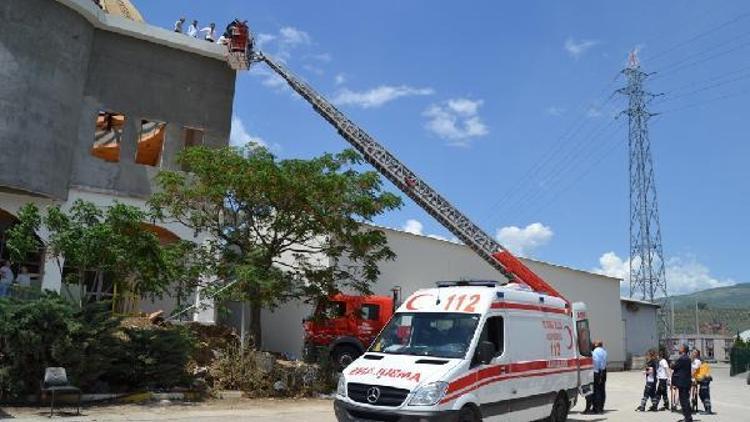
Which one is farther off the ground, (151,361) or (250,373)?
(151,361)

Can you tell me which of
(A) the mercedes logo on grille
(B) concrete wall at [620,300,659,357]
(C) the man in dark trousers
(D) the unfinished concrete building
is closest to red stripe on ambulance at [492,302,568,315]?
(A) the mercedes logo on grille

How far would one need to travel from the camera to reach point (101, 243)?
14055mm

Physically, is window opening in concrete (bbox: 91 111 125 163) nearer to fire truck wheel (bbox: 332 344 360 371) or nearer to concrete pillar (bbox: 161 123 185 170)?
concrete pillar (bbox: 161 123 185 170)

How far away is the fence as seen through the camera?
127ft

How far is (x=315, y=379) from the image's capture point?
58.7ft

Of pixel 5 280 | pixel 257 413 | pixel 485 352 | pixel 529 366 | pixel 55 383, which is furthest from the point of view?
pixel 5 280

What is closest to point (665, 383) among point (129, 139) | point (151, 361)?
point (151, 361)

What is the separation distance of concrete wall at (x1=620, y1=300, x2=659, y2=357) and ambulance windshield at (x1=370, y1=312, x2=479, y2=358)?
33.3 metres

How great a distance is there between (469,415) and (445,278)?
20244 mm

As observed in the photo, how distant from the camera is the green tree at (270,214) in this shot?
17594mm

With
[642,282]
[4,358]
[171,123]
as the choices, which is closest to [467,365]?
[4,358]

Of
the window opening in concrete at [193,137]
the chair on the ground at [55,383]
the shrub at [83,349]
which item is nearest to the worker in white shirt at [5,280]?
the shrub at [83,349]

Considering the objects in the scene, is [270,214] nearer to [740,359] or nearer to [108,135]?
[108,135]

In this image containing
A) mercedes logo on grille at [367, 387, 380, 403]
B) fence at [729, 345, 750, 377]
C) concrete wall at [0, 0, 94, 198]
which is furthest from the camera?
fence at [729, 345, 750, 377]
